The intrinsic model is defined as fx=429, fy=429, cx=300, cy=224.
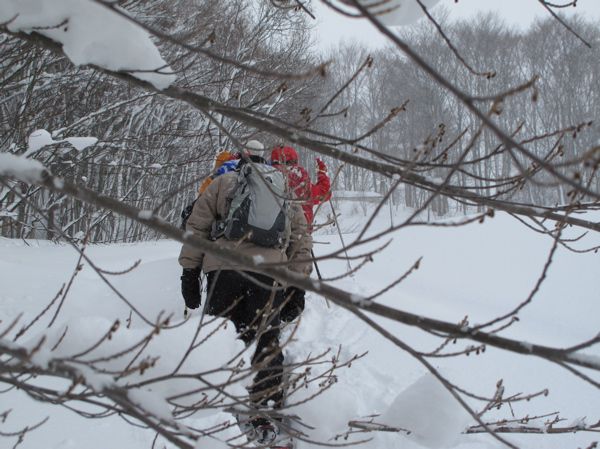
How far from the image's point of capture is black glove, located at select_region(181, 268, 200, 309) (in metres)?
2.79

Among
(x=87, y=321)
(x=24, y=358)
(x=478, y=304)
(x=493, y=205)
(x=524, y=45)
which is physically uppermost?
(x=524, y=45)

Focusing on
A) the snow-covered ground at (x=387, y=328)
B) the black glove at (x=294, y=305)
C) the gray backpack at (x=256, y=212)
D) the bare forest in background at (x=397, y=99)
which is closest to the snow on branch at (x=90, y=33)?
the snow-covered ground at (x=387, y=328)

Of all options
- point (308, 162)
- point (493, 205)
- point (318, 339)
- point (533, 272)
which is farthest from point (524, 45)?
point (493, 205)

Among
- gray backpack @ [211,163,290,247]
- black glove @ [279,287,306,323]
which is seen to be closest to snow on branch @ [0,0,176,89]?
gray backpack @ [211,163,290,247]

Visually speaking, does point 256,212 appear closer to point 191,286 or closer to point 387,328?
point 191,286

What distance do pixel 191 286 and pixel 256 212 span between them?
2.48 ft

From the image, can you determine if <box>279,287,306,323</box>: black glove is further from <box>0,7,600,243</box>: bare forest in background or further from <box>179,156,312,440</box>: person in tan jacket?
<box>0,7,600,243</box>: bare forest in background

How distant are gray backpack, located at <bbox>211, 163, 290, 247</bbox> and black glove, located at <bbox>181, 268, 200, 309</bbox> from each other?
1.40ft

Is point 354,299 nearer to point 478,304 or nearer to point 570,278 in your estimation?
point 478,304

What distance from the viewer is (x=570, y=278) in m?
6.73

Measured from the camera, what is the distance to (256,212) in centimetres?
246

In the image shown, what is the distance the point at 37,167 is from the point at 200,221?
172cm

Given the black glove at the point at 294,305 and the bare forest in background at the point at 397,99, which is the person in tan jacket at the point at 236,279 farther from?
the bare forest in background at the point at 397,99

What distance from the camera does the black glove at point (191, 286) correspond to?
279cm
